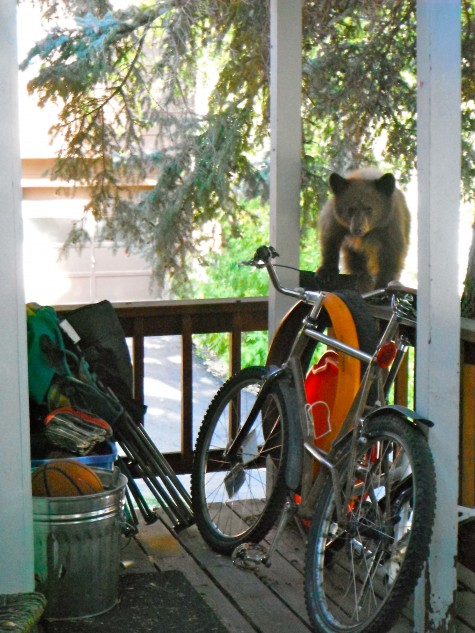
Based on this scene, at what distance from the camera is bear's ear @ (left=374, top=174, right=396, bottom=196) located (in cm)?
466

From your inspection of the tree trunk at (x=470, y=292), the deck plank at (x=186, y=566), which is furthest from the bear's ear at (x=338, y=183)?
the deck plank at (x=186, y=566)

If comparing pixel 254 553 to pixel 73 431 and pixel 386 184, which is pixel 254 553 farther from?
pixel 386 184

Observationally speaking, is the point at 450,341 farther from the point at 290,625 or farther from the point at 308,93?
the point at 308,93

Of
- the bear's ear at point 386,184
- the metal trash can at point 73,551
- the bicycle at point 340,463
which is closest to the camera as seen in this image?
the bicycle at point 340,463

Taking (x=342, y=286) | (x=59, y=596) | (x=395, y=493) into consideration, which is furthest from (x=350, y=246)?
(x=59, y=596)

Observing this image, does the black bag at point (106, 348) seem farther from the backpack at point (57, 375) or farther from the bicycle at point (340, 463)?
the bicycle at point (340, 463)

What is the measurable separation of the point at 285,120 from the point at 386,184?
79cm

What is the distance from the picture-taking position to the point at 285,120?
163 inches

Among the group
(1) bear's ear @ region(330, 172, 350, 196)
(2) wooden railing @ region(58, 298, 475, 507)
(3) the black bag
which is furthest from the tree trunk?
(3) the black bag

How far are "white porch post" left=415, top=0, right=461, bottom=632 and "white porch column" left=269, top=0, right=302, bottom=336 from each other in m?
1.26

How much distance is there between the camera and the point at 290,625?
3273 mm

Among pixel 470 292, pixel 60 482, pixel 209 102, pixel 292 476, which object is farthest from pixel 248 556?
pixel 209 102

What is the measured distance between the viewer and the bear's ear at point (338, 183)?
15.9 feet

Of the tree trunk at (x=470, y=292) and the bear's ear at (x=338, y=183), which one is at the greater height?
the bear's ear at (x=338, y=183)
